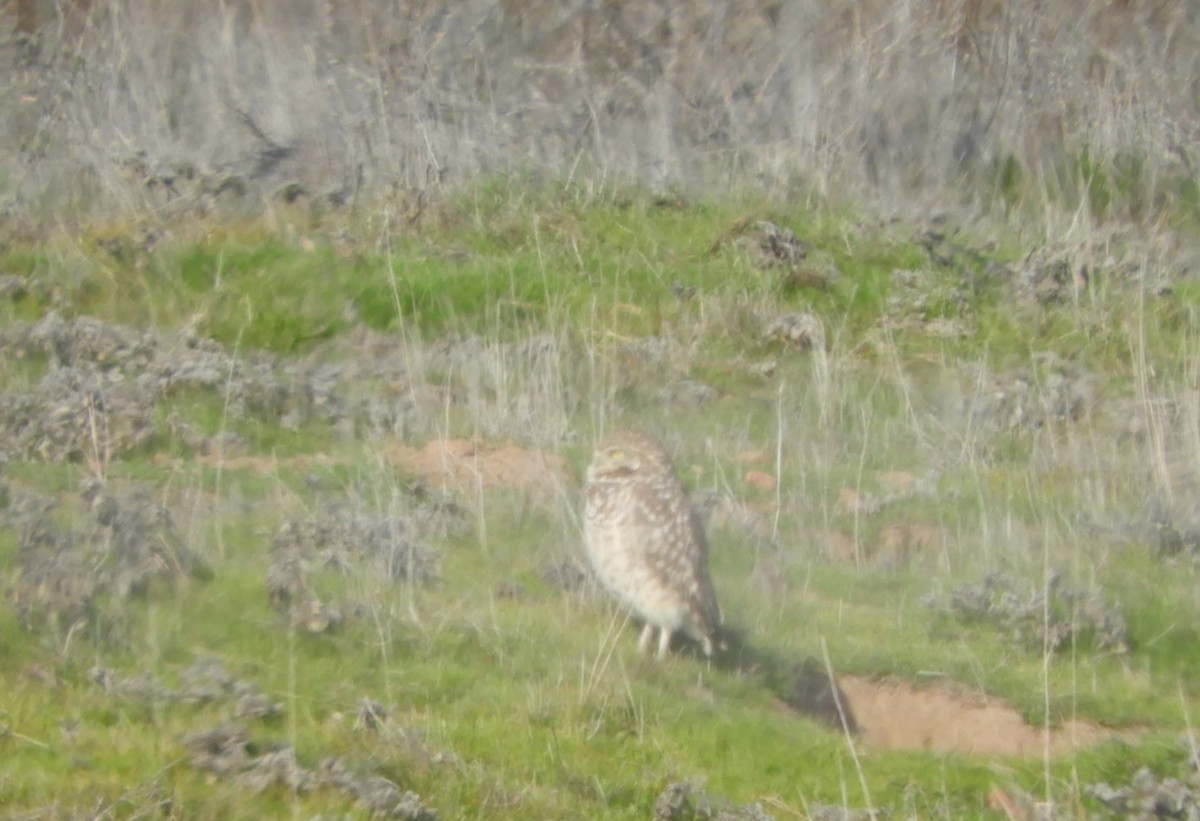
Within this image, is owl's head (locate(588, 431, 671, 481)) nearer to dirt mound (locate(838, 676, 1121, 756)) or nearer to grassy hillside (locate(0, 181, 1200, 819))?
grassy hillside (locate(0, 181, 1200, 819))

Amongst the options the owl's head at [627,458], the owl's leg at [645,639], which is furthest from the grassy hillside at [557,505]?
the owl's head at [627,458]

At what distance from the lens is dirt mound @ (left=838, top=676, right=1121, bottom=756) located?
24.3 ft

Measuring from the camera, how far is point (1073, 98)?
18.0 metres

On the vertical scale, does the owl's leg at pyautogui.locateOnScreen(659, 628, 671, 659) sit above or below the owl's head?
below

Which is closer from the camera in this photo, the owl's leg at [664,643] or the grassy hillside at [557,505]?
the grassy hillside at [557,505]

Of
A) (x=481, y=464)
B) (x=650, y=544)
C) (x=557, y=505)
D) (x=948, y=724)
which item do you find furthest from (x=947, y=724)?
(x=481, y=464)

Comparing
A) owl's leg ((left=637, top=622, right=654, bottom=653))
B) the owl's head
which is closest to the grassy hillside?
owl's leg ((left=637, top=622, right=654, bottom=653))

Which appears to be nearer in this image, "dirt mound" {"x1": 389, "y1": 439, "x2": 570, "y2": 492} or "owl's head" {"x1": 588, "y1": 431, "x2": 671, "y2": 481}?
"owl's head" {"x1": 588, "y1": 431, "x2": 671, "y2": 481}

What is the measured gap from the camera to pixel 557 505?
8594 mm

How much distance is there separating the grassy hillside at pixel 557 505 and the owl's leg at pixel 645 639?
0.53ft

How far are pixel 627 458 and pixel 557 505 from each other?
0.85 m

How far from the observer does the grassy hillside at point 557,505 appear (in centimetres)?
623

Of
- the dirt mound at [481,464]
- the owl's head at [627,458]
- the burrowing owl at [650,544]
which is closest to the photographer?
the burrowing owl at [650,544]

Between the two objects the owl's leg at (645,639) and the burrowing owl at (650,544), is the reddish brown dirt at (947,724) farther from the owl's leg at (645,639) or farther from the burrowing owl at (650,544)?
the owl's leg at (645,639)
